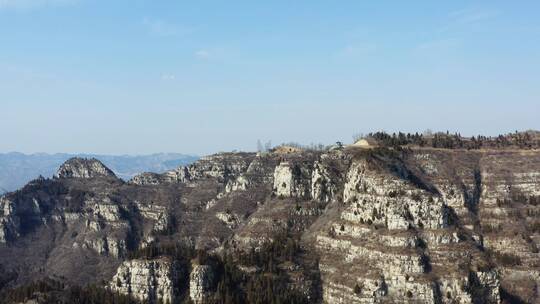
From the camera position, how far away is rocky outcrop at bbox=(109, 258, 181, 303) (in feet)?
602

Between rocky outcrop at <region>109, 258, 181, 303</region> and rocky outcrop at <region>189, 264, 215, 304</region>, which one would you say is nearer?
rocky outcrop at <region>189, 264, 215, 304</region>

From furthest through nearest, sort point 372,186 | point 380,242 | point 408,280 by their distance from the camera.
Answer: point 372,186
point 380,242
point 408,280

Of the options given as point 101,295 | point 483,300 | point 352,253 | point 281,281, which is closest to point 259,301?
point 281,281

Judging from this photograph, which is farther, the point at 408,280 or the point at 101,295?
the point at 101,295

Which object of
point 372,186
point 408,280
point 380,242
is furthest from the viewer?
point 372,186

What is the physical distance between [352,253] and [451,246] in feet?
102

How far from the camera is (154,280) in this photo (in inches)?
7279

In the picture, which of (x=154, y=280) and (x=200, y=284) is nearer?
(x=200, y=284)

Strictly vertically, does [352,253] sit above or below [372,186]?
below

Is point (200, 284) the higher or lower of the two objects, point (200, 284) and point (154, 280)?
the lower

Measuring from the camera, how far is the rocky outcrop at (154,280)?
18338 centimetres

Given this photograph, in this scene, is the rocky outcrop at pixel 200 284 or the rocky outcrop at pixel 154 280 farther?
the rocky outcrop at pixel 154 280

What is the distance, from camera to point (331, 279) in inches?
7210

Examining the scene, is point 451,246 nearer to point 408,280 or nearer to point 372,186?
point 408,280
